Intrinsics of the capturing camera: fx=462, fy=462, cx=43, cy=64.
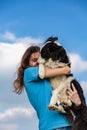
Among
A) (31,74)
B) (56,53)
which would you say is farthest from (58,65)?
(31,74)

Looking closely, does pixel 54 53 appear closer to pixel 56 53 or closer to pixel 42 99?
pixel 56 53

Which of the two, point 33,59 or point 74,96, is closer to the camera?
point 74,96

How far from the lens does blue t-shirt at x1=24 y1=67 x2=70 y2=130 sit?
16.6 feet

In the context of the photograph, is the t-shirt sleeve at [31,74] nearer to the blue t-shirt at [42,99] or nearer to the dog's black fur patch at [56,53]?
the blue t-shirt at [42,99]

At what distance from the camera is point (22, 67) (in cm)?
560

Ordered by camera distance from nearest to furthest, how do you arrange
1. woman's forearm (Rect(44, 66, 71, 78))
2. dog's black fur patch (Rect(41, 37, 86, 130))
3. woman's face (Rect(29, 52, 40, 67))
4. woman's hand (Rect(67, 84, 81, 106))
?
woman's hand (Rect(67, 84, 81, 106)) < woman's forearm (Rect(44, 66, 71, 78)) < dog's black fur patch (Rect(41, 37, 86, 130)) < woman's face (Rect(29, 52, 40, 67))

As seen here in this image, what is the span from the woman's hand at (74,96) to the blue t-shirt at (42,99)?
8.1 inches

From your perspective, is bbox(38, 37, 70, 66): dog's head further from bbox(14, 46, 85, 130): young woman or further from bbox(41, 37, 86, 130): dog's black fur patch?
bbox(14, 46, 85, 130): young woman

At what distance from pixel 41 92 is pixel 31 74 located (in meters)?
0.24

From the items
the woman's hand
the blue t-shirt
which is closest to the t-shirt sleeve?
the blue t-shirt

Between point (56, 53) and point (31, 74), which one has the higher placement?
point (56, 53)

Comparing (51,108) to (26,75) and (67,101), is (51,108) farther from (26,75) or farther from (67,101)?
(26,75)

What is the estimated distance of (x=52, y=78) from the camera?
5.25 meters

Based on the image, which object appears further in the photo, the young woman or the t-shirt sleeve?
the t-shirt sleeve
